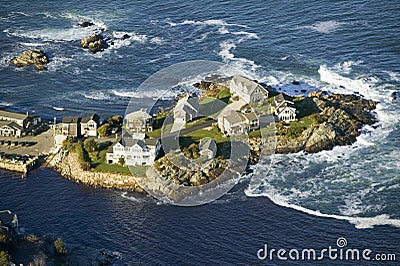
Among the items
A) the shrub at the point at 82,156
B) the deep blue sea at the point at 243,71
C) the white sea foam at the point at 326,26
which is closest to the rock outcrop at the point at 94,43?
the deep blue sea at the point at 243,71

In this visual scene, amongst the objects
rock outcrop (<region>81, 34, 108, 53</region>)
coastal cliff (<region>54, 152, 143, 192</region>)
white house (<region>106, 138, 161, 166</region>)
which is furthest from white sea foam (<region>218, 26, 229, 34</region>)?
coastal cliff (<region>54, 152, 143, 192</region>)

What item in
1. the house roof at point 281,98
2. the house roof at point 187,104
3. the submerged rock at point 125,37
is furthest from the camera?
the submerged rock at point 125,37

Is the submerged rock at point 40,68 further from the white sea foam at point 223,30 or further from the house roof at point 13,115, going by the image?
the white sea foam at point 223,30

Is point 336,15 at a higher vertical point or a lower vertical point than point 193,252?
higher

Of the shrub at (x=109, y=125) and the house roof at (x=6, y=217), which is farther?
the shrub at (x=109, y=125)

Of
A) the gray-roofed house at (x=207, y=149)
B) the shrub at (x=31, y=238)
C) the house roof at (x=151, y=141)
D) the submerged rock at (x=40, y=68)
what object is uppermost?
the submerged rock at (x=40, y=68)

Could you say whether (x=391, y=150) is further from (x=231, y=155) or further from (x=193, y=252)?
(x=193, y=252)

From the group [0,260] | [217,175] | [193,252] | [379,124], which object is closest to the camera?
[0,260]

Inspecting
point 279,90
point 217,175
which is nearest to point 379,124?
point 279,90

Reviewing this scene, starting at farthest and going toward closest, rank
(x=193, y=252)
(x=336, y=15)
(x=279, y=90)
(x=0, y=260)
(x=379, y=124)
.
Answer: (x=336, y=15), (x=279, y=90), (x=379, y=124), (x=193, y=252), (x=0, y=260)
